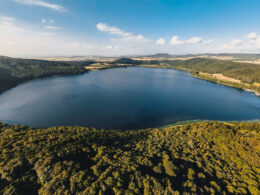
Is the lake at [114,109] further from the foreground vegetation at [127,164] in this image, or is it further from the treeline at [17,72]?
the treeline at [17,72]

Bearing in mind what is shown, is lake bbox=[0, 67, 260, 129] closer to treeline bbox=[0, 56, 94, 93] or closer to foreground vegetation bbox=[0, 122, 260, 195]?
foreground vegetation bbox=[0, 122, 260, 195]

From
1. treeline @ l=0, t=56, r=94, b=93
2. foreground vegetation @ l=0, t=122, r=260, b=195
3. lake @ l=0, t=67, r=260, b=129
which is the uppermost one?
treeline @ l=0, t=56, r=94, b=93

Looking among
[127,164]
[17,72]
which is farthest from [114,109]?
[17,72]

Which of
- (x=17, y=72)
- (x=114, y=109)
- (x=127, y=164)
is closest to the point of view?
(x=127, y=164)

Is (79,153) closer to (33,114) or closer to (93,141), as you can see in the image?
(93,141)

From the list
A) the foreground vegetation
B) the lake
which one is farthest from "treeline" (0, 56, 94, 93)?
the foreground vegetation

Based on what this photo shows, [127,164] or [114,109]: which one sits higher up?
[127,164]

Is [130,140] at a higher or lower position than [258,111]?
higher

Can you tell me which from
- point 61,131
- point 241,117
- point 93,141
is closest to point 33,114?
point 61,131

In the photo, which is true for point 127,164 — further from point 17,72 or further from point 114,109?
point 17,72
